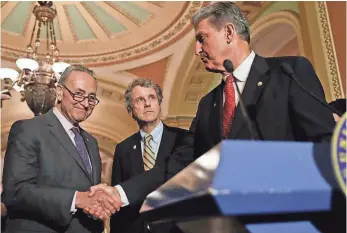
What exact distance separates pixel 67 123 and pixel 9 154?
325mm

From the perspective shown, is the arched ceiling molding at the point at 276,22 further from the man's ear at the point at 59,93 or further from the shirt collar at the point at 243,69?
the shirt collar at the point at 243,69

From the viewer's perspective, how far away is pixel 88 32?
8898mm

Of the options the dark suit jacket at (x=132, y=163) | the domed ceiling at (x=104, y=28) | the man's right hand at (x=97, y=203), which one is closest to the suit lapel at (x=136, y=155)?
the dark suit jacket at (x=132, y=163)

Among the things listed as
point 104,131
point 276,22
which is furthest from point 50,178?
point 104,131

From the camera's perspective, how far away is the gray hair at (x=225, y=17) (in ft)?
5.87

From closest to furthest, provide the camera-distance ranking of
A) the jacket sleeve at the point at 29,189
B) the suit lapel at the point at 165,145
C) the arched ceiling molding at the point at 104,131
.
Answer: the jacket sleeve at the point at 29,189, the suit lapel at the point at 165,145, the arched ceiling molding at the point at 104,131

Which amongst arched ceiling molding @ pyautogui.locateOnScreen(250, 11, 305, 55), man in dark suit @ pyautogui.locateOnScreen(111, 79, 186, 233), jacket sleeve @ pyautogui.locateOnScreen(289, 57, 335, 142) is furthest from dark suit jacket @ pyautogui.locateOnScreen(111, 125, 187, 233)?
arched ceiling molding @ pyautogui.locateOnScreen(250, 11, 305, 55)

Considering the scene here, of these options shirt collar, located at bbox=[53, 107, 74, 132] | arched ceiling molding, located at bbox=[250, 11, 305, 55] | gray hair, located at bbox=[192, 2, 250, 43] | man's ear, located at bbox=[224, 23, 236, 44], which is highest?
arched ceiling molding, located at bbox=[250, 11, 305, 55]

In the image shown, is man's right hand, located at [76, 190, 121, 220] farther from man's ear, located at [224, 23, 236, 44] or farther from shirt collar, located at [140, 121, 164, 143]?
man's ear, located at [224, 23, 236, 44]

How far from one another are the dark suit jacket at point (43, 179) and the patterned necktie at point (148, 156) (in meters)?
0.46

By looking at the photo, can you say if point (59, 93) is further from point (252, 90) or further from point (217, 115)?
point (252, 90)

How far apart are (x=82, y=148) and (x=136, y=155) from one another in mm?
492

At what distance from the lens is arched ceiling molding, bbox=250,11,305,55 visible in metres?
5.54

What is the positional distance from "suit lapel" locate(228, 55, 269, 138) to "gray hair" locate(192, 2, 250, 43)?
0.47 ft
